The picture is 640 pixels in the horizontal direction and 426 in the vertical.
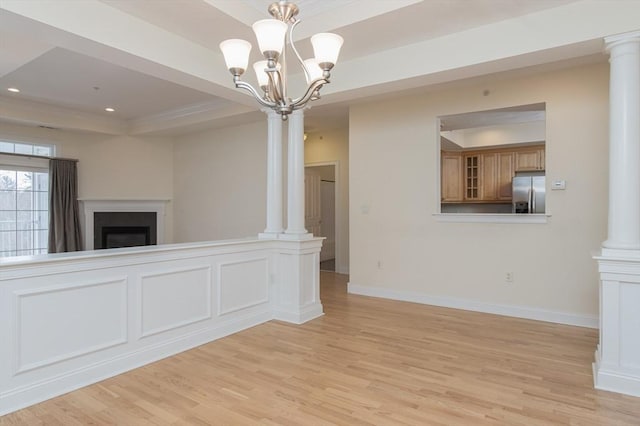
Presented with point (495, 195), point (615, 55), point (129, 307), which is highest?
point (615, 55)

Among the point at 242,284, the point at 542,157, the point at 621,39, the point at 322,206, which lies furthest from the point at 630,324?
the point at 322,206

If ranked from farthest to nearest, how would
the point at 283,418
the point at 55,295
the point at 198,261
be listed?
the point at 198,261
the point at 55,295
the point at 283,418

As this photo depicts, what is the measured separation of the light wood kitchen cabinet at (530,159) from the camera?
707 centimetres

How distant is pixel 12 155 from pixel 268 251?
181 inches

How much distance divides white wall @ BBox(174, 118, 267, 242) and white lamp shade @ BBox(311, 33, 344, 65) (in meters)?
4.03

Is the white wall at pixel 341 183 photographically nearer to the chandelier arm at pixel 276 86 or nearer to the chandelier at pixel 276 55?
the chandelier at pixel 276 55

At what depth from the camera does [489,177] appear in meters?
7.57

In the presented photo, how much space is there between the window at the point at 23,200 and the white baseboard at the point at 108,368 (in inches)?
175

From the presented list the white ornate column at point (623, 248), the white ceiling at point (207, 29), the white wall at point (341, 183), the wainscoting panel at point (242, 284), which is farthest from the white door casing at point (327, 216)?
the white ornate column at point (623, 248)

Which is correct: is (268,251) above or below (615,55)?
below

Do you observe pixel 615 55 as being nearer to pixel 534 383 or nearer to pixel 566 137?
pixel 566 137

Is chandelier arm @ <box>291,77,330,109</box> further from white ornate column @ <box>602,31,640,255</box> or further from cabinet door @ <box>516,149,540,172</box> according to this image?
cabinet door @ <box>516,149,540,172</box>

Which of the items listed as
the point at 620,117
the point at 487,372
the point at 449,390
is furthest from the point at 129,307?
the point at 620,117

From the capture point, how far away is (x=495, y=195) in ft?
24.6
